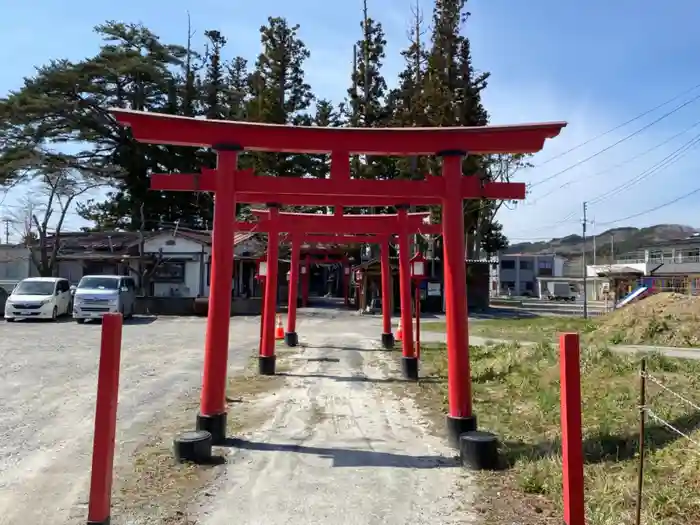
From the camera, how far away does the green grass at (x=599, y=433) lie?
4156 mm

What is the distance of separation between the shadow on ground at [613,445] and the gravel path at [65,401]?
383cm

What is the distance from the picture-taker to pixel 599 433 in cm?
586

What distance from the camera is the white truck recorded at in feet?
221

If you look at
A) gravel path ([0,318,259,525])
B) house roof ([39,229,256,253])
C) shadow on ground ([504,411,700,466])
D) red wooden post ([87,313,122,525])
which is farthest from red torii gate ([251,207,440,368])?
house roof ([39,229,256,253])

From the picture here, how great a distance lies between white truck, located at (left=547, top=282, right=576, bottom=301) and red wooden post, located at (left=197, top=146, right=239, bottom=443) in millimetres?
64911

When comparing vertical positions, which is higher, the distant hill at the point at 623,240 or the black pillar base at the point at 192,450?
the distant hill at the point at 623,240

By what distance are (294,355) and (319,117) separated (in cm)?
2784

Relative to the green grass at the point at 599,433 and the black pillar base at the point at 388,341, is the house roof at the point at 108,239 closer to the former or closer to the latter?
the black pillar base at the point at 388,341

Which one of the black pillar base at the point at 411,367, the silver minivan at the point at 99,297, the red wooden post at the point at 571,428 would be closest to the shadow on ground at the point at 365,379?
the black pillar base at the point at 411,367

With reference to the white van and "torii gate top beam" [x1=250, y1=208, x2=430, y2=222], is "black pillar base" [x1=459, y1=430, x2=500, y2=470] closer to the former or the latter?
"torii gate top beam" [x1=250, y1=208, x2=430, y2=222]

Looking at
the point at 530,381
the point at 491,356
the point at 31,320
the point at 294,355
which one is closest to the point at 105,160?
the point at 31,320

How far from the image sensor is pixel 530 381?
30.1 feet

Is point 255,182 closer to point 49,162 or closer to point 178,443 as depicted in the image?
point 178,443

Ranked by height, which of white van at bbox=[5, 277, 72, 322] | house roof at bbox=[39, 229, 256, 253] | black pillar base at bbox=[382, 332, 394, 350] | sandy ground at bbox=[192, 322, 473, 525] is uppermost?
house roof at bbox=[39, 229, 256, 253]
